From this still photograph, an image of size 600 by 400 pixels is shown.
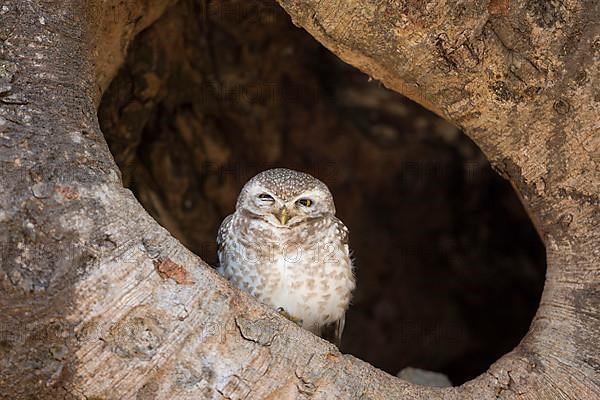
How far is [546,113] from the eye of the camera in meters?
2.91

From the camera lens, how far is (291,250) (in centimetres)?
310

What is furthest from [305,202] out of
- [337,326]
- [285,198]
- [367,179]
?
[367,179]

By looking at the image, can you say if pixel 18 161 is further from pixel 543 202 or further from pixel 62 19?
pixel 543 202

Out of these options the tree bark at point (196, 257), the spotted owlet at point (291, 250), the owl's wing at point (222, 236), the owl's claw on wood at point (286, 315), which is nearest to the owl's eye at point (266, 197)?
the spotted owlet at point (291, 250)

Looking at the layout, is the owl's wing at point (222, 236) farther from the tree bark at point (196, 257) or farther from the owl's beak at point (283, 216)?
the tree bark at point (196, 257)

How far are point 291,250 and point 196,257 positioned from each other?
0.74 meters

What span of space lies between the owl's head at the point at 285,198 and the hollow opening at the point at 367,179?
4.68 ft

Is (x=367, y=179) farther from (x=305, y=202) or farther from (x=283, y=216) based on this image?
(x=283, y=216)

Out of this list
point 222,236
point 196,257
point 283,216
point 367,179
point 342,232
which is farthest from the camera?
point 367,179

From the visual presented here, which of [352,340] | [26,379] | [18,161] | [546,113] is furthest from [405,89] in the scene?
[352,340]

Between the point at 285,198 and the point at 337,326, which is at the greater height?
the point at 285,198

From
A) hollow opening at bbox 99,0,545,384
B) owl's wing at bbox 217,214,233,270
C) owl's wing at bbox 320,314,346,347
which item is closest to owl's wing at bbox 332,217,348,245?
owl's wing at bbox 320,314,346,347

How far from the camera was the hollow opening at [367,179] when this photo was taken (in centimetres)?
474

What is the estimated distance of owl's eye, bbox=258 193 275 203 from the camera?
3121mm
